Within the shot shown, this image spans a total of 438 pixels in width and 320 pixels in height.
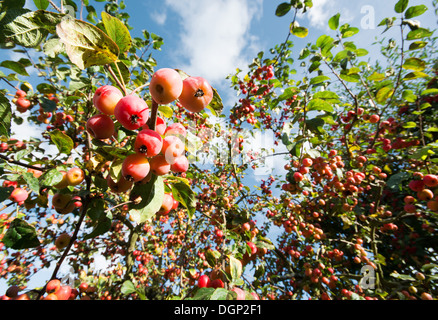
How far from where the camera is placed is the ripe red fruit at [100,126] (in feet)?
3.40

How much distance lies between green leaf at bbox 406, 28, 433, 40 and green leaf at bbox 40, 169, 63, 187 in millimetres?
3409

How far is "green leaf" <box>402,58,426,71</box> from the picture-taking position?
6.55 feet

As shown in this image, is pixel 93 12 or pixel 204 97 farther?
pixel 93 12

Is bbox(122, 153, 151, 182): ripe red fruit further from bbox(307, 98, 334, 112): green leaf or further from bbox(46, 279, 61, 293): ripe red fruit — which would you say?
bbox(307, 98, 334, 112): green leaf

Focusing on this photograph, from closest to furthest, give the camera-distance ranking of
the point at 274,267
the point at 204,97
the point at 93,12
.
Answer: the point at 204,97 → the point at 93,12 → the point at 274,267

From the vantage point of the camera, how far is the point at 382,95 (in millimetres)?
2412

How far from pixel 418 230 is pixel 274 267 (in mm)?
3832

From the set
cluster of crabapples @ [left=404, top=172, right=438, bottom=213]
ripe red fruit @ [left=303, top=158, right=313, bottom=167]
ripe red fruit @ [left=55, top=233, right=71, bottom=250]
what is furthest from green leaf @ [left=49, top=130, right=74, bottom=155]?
cluster of crabapples @ [left=404, top=172, right=438, bottom=213]

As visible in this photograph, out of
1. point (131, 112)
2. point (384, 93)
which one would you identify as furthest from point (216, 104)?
point (384, 93)

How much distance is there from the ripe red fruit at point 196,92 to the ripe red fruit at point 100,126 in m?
0.42

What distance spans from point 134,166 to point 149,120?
26cm

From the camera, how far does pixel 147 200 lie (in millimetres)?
1083
